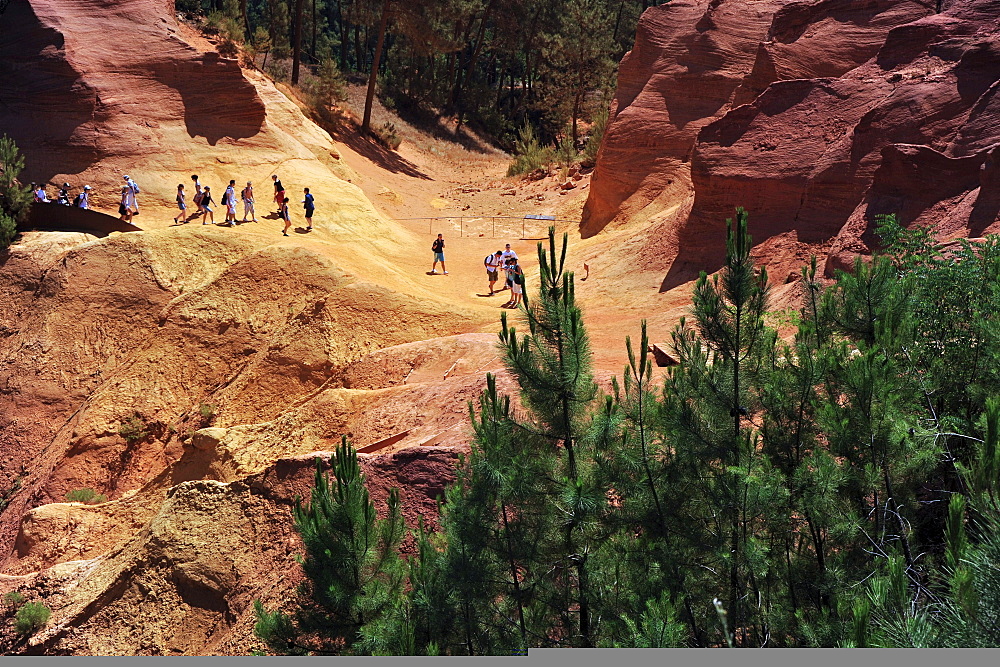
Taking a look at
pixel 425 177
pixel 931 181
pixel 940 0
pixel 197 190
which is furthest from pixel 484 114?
pixel 931 181

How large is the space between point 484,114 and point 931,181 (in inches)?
1585

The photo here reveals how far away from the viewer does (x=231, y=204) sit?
26.4 m

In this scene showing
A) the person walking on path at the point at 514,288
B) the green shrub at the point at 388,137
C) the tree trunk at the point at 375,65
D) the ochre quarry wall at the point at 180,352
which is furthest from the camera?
the green shrub at the point at 388,137

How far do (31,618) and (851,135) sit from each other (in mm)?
16922

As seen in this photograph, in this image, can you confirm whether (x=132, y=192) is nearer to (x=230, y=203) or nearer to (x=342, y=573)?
(x=230, y=203)

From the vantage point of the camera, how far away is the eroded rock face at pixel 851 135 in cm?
1783

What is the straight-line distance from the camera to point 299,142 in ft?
107

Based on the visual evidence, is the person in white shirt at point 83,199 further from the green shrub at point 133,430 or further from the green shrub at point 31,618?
the green shrub at point 31,618

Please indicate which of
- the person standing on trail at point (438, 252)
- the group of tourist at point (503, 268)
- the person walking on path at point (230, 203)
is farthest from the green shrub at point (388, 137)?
the person walking on path at point (230, 203)

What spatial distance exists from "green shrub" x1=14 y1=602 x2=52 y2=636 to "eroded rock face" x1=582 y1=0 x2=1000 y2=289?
1382 cm

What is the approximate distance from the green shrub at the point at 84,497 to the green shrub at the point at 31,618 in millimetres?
5505

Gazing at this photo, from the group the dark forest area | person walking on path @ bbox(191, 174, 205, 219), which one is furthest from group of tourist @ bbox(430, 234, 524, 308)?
the dark forest area

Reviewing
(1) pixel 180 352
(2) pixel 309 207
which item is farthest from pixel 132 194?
(1) pixel 180 352

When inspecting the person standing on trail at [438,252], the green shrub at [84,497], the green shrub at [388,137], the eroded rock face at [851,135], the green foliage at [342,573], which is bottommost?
the green shrub at [84,497]
